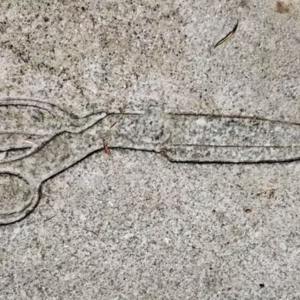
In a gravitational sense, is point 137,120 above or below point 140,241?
above

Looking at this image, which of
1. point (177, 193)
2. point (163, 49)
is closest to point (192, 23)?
point (163, 49)

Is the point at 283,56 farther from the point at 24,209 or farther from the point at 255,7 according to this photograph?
the point at 24,209

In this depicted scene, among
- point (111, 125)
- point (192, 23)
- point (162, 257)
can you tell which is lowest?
point (162, 257)
